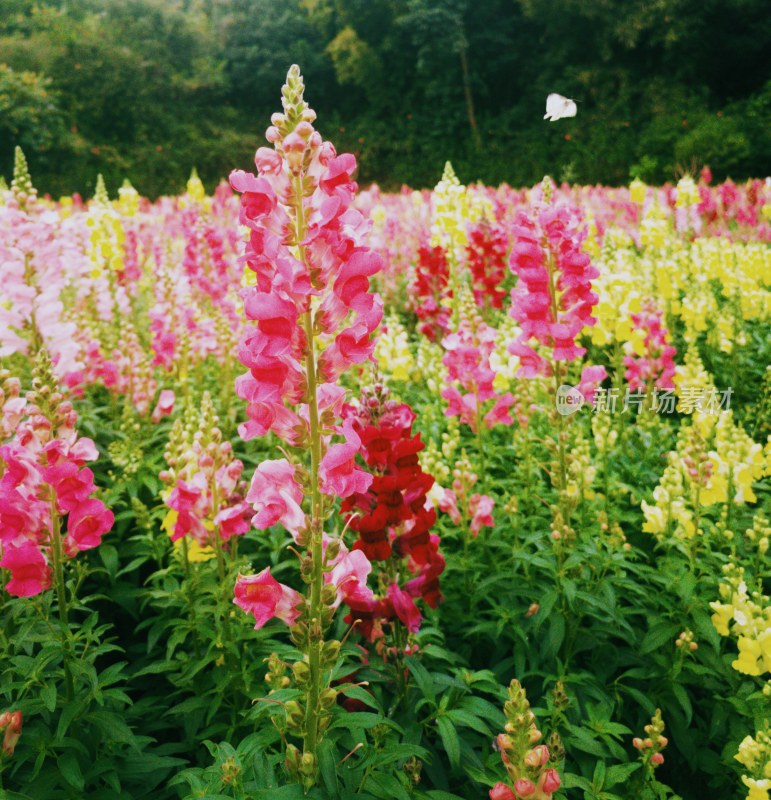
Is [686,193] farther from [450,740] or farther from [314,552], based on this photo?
[314,552]

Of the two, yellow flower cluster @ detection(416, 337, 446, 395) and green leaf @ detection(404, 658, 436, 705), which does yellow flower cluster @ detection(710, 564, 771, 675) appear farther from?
yellow flower cluster @ detection(416, 337, 446, 395)

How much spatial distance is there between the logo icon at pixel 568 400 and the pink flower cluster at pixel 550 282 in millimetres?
146

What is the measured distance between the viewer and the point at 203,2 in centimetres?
3797

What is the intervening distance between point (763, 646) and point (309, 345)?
2.16m

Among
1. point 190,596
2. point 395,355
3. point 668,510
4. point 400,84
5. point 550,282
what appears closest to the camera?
point 190,596

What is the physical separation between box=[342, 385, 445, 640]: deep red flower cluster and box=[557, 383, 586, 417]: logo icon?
0.82m

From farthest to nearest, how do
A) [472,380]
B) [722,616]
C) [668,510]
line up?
[472,380]
[668,510]
[722,616]

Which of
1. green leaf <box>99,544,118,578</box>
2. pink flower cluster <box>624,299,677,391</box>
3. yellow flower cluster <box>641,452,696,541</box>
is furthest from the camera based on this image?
pink flower cluster <box>624,299,677,391</box>

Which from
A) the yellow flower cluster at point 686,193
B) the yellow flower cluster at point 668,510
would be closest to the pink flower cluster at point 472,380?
the yellow flower cluster at point 668,510

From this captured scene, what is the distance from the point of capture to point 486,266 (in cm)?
778

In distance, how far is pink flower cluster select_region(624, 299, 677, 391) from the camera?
5113 millimetres

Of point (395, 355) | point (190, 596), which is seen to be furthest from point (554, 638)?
point (395, 355)

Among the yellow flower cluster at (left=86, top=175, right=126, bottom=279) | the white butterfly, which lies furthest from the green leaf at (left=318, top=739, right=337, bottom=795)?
the yellow flower cluster at (left=86, top=175, right=126, bottom=279)

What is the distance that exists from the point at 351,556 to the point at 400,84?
33.8 m
